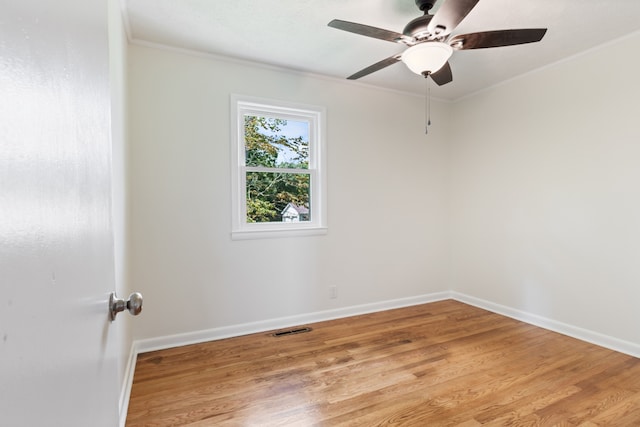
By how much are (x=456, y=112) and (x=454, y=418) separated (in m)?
3.42

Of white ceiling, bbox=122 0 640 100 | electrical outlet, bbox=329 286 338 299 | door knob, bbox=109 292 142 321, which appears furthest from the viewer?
electrical outlet, bbox=329 286 338 299

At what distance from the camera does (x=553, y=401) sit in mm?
1975

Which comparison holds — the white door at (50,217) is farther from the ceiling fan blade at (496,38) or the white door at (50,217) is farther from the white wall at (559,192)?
the white wall at (559,192)

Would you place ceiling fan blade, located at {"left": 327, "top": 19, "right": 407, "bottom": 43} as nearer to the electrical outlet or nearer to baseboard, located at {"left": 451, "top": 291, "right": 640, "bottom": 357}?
A: the electrical outlet

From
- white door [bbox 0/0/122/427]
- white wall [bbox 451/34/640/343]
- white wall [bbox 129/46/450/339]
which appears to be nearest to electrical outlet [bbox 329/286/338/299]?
white wall [bbox 129/46/450/339]

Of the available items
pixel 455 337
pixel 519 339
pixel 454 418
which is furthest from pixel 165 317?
pixel 519 339

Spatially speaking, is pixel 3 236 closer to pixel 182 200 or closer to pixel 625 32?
pixel 182 200

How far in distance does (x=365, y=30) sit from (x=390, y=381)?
222cm

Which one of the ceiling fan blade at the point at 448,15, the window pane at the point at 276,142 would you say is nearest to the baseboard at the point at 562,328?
the window pane at the point at 276,142

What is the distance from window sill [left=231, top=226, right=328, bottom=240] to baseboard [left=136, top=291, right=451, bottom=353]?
805 mm

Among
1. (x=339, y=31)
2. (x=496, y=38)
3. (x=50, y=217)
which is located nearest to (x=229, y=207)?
(x=339, y=31)

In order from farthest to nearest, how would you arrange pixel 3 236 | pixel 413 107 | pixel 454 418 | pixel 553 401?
1. pixel 413 107
2. pixel 553 401
3. pixel 454 418
4. pixel 3 236

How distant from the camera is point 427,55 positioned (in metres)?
1.98

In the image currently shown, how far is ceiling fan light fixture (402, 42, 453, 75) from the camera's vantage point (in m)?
1.95
